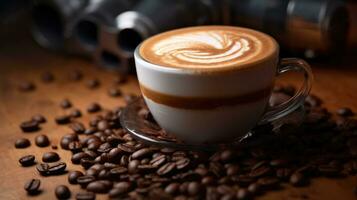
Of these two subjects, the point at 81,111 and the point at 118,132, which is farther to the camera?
the point at 81,111

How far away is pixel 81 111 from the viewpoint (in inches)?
52.6

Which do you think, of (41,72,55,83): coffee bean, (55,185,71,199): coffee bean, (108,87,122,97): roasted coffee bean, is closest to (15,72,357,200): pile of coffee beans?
(55,185,71,199): coffee bean

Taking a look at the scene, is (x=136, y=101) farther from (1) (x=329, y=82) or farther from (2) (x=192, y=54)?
(1) (x=329, y=82)

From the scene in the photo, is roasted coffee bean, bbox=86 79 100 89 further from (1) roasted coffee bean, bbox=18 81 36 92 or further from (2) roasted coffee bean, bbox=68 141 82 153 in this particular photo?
(2) roasted coffee bean, bbox=68 141 82 153

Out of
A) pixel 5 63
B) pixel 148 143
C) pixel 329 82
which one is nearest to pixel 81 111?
pixel 148 143

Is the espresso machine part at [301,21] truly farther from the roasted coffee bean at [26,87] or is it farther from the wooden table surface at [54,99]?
the roasted coffee bean at [26,87]

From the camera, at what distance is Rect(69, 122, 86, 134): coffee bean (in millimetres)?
1218

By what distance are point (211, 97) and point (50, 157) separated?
0.33 m

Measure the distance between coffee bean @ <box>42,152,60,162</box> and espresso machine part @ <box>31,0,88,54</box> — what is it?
0.56 metres

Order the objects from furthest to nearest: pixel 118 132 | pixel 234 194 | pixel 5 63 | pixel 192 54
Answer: pixel 5 63, pixel 118 132, pixel 192 54, pixel 234 194

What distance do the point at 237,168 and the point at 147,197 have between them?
6.3 inches

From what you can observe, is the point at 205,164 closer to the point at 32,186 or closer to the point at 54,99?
the point at 32,186

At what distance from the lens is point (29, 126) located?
124 centimetres

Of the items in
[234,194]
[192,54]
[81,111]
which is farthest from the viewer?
[81,111]
